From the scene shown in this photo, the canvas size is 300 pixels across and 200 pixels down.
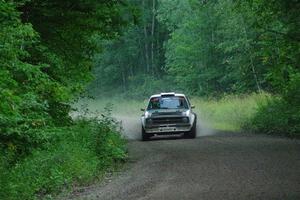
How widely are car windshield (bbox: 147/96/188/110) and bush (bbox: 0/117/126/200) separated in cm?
702

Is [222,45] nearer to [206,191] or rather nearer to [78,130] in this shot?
[78,130]

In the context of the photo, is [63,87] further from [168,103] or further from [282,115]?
[282,115]

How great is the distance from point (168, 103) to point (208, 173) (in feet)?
38.3

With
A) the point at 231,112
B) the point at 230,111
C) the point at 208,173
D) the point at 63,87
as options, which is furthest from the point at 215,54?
the point at 63,87

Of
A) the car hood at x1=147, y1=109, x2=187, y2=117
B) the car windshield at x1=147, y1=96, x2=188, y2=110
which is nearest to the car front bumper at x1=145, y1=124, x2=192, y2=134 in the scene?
the car hood at x1=147, y1=109, x2=187, y2=117

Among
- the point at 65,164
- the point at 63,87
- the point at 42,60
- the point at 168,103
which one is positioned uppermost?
the point at 42,60

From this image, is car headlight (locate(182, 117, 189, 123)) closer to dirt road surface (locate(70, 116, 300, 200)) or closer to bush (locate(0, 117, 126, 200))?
dirt road surface (locate(70, 116, 300, 200))

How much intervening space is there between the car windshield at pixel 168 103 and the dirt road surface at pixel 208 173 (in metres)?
4.57

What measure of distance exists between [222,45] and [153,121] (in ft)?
65.7

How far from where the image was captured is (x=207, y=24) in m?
48.8

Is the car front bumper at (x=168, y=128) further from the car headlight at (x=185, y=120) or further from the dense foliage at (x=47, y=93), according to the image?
the dense foliage at (x=47, y=93)

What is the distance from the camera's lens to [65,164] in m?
12.4

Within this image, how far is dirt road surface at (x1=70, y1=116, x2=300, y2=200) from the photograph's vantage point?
34.6 ft

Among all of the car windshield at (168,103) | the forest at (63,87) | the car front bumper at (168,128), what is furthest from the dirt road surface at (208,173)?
the car windshield at (168,103)
